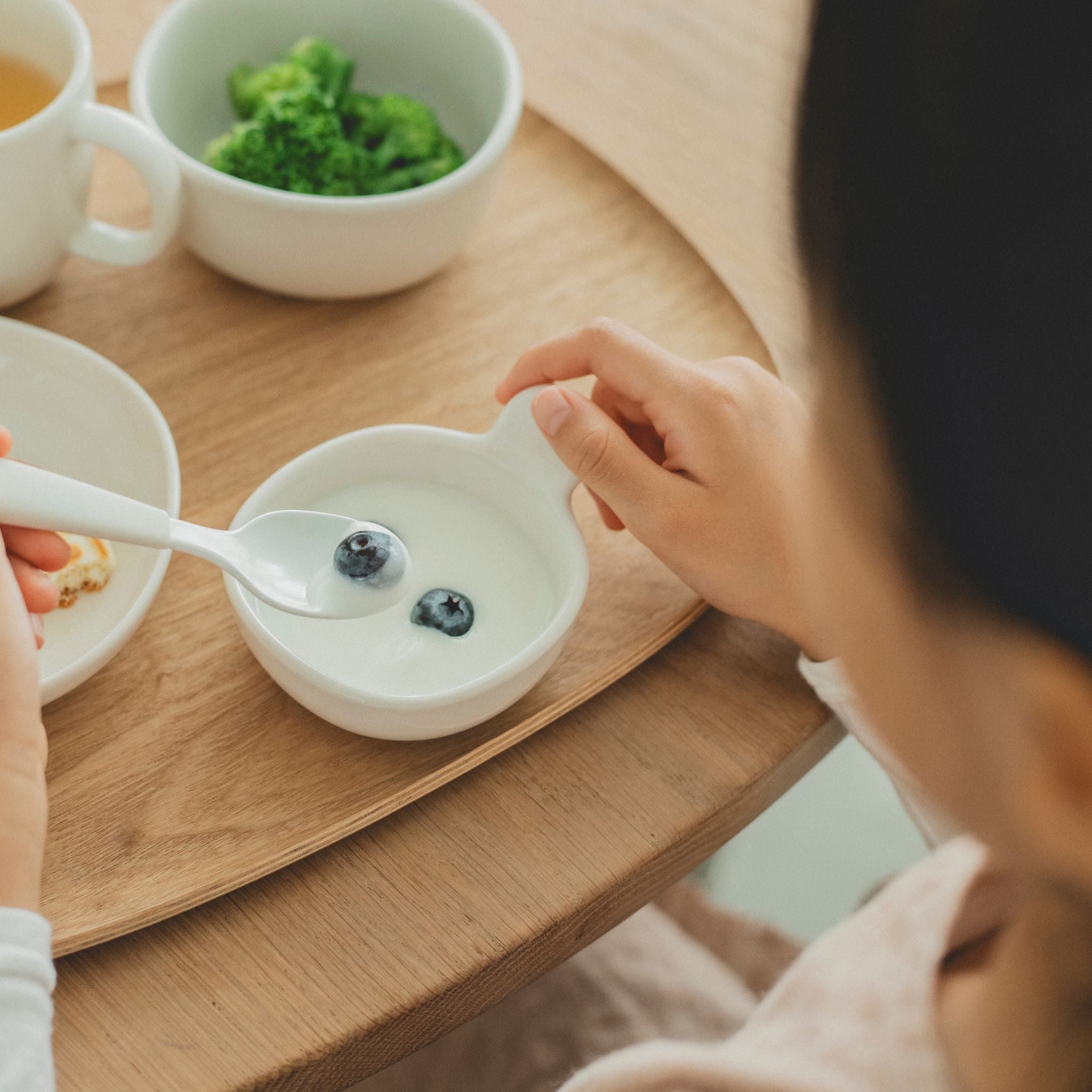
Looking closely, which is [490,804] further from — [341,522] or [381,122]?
[381,122]

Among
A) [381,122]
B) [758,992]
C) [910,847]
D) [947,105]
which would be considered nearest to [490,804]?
[758,992]

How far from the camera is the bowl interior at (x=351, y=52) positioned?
938 mm

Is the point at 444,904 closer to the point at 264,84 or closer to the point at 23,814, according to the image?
the point at 23,814

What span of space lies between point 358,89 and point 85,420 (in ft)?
1.46

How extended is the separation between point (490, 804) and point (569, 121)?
77 centimetres

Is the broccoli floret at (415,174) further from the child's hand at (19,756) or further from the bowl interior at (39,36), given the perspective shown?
the child's hand at (19,756)

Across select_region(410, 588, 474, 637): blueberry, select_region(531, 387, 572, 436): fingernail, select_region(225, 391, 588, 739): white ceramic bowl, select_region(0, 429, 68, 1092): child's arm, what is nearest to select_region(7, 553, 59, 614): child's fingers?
select_region(0, 429, 68, 1092): child's arm

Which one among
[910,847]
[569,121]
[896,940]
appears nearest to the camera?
[896,940]

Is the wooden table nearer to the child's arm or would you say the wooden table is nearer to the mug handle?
the child's arm

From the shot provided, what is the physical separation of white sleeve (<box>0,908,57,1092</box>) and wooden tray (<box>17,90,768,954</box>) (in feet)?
0.17

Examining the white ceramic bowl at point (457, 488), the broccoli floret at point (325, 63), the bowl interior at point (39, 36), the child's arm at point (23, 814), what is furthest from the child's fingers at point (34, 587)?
the broccoli floret at point (325, 63)

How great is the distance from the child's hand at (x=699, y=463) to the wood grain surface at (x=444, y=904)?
0.06 meters

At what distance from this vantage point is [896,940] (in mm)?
585

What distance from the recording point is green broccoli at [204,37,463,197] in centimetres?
88
